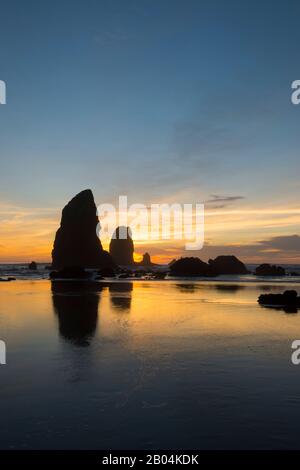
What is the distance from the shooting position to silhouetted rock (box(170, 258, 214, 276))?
115650mm

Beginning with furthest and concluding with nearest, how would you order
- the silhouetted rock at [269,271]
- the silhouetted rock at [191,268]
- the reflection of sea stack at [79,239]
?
the reflection of sea stack at [79,239] → the silhouetted rock at [269,271] → the silhouetted rock at [191,268]

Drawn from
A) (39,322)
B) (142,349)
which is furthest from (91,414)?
(39,322)

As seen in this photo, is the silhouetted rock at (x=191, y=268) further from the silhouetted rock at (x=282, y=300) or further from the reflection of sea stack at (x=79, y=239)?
the silhouetted rock at (x=282, y=300)

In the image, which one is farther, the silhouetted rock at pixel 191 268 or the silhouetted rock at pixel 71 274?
the silhouetted rock at pixel 191 268

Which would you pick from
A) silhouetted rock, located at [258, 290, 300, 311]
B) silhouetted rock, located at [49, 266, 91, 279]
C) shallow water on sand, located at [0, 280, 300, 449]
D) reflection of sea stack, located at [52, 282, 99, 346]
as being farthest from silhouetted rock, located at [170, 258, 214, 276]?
shallow water on sand, located at [0, 280, 300, 449]

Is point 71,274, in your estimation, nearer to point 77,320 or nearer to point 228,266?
point 228,266

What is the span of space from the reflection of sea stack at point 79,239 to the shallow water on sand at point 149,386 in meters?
130

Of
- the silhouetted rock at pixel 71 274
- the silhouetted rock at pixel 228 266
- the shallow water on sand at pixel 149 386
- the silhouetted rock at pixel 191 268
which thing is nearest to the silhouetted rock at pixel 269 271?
the silhouetted rock at pixel 228 266

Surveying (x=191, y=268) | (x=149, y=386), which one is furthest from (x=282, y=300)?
(x=191, y=268)

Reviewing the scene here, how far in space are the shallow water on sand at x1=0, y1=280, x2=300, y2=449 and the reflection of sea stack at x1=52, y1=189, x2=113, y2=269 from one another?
12993cm

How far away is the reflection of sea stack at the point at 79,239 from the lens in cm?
15512

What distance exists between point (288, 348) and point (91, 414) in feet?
38.4

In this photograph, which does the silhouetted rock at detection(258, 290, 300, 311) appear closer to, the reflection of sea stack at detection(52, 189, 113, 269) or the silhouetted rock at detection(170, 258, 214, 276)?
the silhouetted rock at detection(170, 258, 214, 276)
